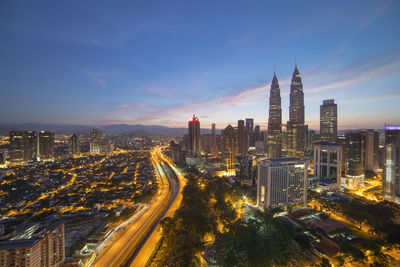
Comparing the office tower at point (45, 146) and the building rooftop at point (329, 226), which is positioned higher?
the office tower at point (45, 146)

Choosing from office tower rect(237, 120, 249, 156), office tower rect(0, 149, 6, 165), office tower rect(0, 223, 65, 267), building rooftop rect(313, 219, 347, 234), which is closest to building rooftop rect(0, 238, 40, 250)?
office tower rect(0, 223, 65, 267)

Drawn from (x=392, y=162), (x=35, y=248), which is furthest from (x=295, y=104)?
(x=35, y=248)

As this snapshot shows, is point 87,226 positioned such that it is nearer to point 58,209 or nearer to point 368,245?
point 58,209

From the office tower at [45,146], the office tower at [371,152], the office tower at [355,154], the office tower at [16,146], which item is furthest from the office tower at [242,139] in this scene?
the office tower at [16,146]

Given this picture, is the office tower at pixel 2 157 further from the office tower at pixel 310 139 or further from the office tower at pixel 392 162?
the office tower at pixel 310 139

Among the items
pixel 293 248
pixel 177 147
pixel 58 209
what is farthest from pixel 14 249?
pixel 177 147

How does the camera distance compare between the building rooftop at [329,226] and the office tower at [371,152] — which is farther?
the office tower at [371,152]

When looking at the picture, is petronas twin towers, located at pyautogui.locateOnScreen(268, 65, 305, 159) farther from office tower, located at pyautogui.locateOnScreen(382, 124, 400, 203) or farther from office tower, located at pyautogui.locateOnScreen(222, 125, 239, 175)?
office tower, located at pyautogui.locateOnScreen(382, 124, 400, 203)
